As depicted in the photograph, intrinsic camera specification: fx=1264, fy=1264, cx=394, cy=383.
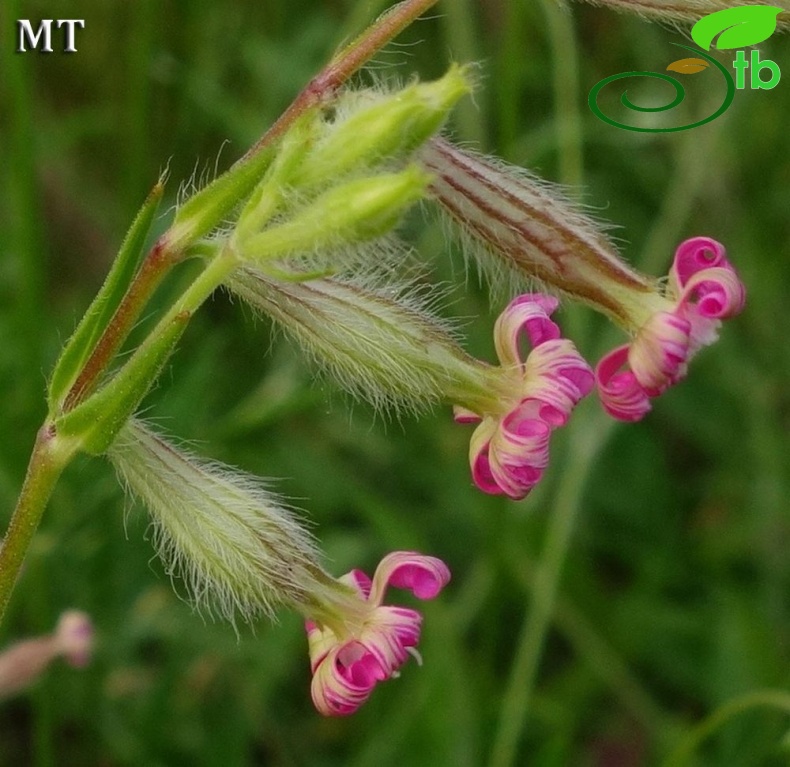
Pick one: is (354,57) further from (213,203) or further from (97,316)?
(97,316)

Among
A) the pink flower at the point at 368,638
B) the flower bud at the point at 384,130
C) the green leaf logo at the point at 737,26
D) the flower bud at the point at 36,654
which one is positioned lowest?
the flower bud at the point at 36,654

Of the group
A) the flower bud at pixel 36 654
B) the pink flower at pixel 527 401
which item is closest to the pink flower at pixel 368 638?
the pink flower at pixel 527 401

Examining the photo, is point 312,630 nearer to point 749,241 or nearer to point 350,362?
point 350,362

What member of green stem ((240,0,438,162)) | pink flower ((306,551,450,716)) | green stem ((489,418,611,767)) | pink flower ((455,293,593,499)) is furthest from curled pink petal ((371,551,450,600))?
green stem ((489,418,611,767))

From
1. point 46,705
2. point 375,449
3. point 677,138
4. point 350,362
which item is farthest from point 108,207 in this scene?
point 350,362

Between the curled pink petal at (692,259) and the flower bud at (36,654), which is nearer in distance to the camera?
the curled pink petal at (692,259)

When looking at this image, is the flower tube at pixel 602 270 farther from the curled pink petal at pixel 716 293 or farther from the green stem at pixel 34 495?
the green stem at pixel 34 495
